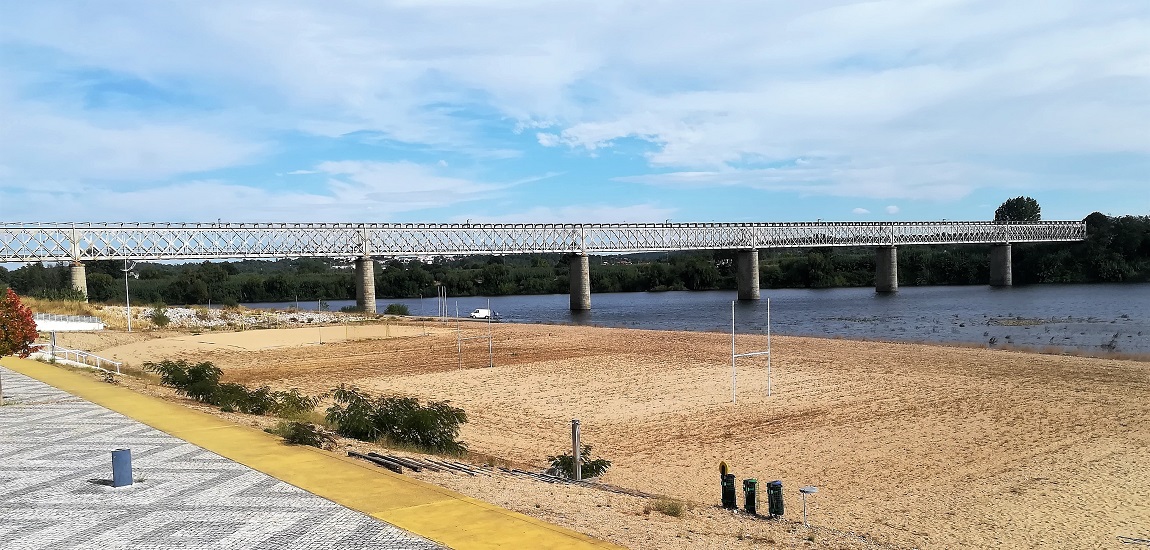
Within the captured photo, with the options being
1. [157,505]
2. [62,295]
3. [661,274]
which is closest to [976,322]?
[157,505]

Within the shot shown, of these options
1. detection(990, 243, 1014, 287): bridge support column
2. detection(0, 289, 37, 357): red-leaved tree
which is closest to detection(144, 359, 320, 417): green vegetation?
detection(0, 289, 37, 357): red-leaved tree

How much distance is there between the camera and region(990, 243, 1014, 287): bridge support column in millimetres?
132875

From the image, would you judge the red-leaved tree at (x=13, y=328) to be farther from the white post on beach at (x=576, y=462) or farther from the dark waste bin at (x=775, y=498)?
the dark waste bin at (x=775, y=498)

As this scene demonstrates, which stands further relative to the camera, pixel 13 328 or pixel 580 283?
pixel 580 283

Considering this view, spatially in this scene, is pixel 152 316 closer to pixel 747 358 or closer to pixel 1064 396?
pixel 747 358

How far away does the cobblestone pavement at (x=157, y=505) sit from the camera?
26.3 feet

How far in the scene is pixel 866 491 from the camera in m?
13.1

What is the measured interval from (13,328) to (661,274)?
162 m

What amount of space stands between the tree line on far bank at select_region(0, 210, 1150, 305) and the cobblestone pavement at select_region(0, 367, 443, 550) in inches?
4585

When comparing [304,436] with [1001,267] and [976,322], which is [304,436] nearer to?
[976,322]

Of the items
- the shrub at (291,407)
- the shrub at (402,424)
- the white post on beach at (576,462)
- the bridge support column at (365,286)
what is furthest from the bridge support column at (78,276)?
the white post on beach at (576,462)

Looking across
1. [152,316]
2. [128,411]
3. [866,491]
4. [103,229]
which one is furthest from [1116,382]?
[103,229]

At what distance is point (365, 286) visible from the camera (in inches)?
3506

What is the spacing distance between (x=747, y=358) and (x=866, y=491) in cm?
2029
